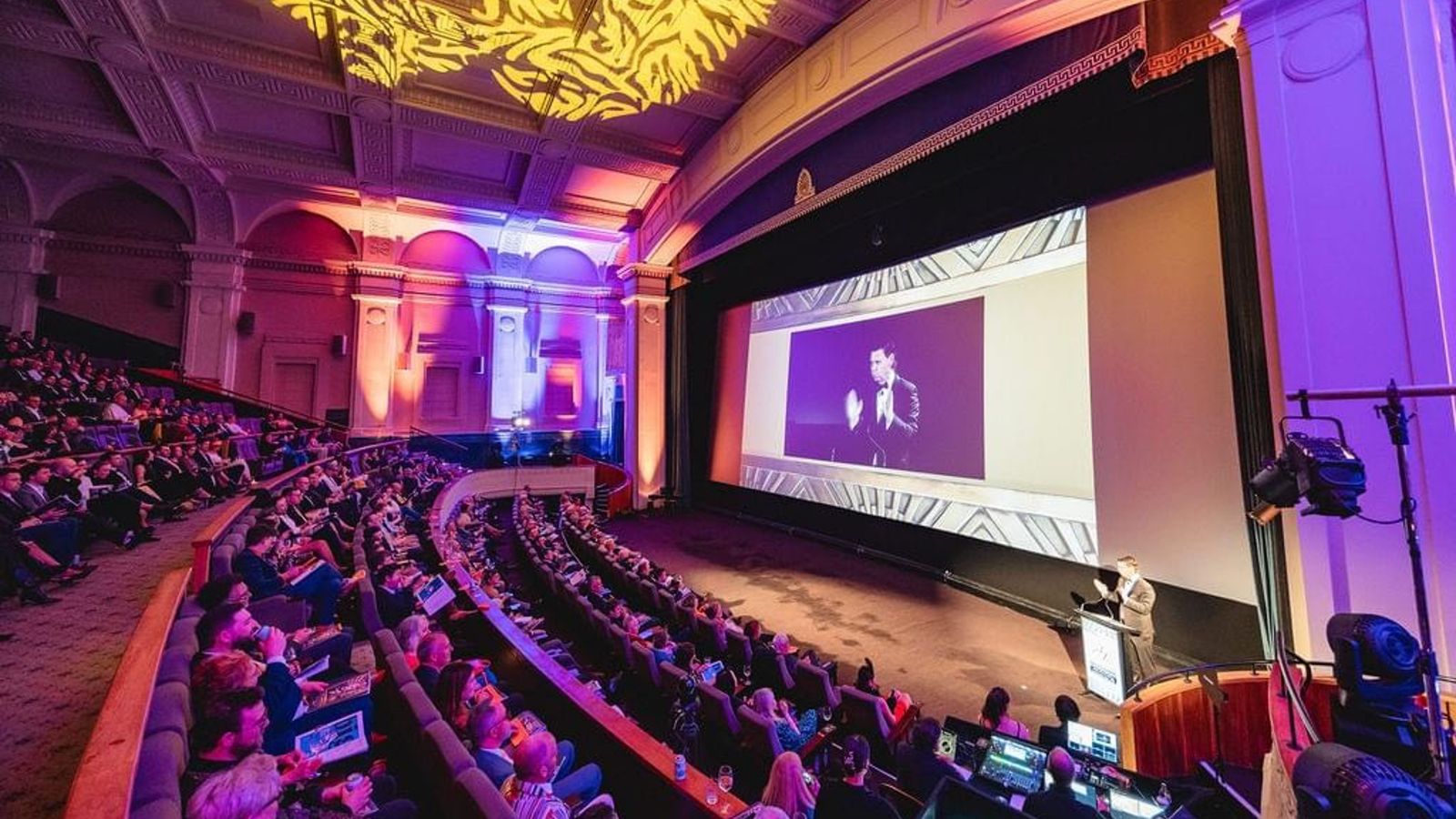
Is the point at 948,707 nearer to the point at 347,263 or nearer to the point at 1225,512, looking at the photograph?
the point at 1225,512

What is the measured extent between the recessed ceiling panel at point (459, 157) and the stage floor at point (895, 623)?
7209 millimetres

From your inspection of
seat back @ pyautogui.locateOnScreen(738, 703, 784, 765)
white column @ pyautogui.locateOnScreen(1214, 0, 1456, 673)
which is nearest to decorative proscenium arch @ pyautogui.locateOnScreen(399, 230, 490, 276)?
seat back @ pyautogui.locateOnScreen(738, 703, 784, 765)

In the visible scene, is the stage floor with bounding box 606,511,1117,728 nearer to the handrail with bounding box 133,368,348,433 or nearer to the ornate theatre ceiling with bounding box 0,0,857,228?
the ornate theatre ceiling with bounding box 0,0,857,228

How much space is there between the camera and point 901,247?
7.70 m

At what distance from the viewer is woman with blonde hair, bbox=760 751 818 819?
6.55ft

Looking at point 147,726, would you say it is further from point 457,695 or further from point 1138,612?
point 1138,612

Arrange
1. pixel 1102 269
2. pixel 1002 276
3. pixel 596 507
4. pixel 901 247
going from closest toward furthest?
1. pixel 1102 269
2. pixel 1002 276
3. pixel 901 247
4. pixel 596 507

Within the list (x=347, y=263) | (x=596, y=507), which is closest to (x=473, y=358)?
(x=347, y=263)

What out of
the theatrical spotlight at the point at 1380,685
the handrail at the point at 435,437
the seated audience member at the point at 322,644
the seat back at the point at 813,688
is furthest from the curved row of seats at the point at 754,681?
the handrail at the point at 435,437

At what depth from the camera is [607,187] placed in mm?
10781

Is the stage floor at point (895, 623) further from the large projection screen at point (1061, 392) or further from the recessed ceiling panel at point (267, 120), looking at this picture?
the recessed ceiling panel at point (267, 120)

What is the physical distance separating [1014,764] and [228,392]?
45.1ft

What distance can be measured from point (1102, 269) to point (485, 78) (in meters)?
7.78

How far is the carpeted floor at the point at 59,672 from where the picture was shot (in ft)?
5.22
